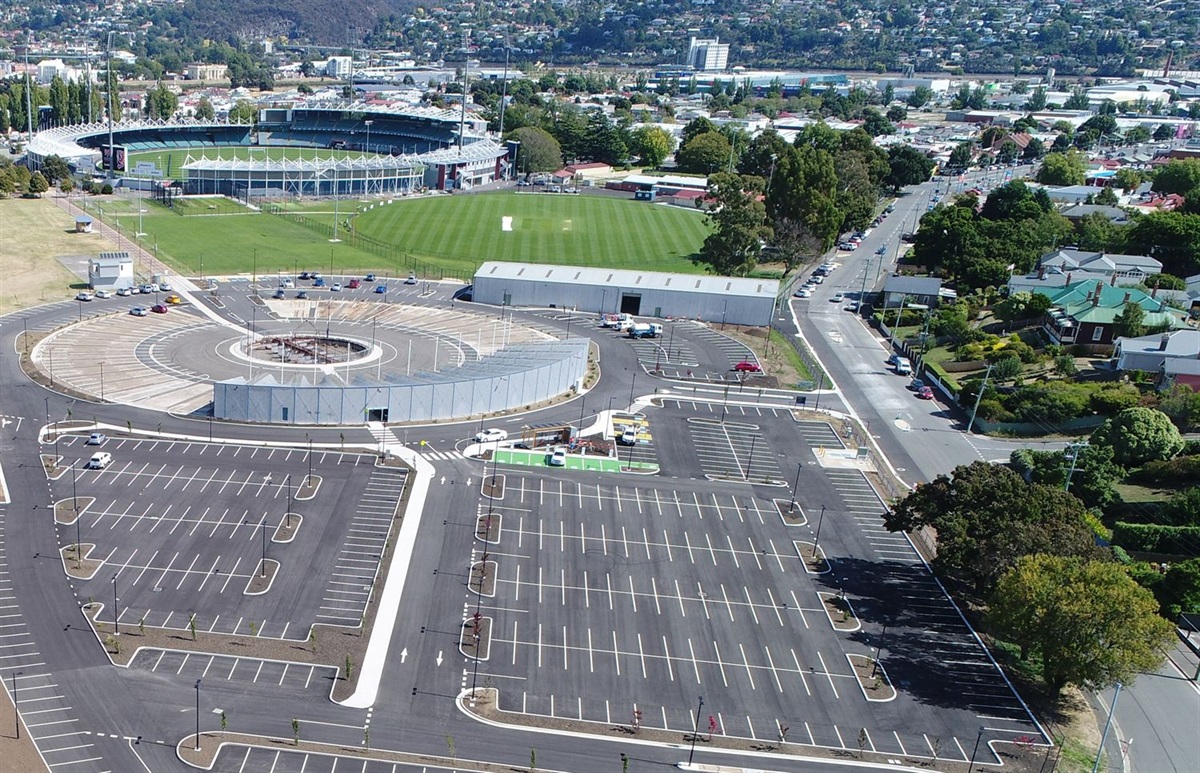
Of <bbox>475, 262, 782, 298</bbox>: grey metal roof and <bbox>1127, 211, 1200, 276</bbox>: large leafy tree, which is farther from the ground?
<bbox>1127, 211, 1200, 276</bbox>: large leafy tree

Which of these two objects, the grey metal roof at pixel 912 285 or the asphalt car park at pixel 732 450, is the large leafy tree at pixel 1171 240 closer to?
the grey metal roof at pixel 912 285

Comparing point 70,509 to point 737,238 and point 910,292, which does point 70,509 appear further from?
point 910,292

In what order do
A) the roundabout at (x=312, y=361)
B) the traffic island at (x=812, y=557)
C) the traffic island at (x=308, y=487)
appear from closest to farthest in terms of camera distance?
the traffic island at (x=812, y=557) → the traffic island at (x=308, y=487) → the roundabout at (x=312, y=361)

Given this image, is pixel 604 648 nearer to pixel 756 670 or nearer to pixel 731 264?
pixel 756 670

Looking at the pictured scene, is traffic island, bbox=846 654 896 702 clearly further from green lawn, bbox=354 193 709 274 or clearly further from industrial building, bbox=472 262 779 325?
green lawn, bbox=354 193 709 274

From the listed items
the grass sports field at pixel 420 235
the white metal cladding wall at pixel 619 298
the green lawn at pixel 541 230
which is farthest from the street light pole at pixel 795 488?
the grass sports field at pixel 420 235

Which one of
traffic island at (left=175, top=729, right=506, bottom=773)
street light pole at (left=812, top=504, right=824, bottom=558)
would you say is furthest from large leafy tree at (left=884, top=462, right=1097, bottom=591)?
traffic island at (left=175, top=729, right=506, bottom=773)

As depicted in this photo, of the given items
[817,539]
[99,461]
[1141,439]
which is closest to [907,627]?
[817,539]
